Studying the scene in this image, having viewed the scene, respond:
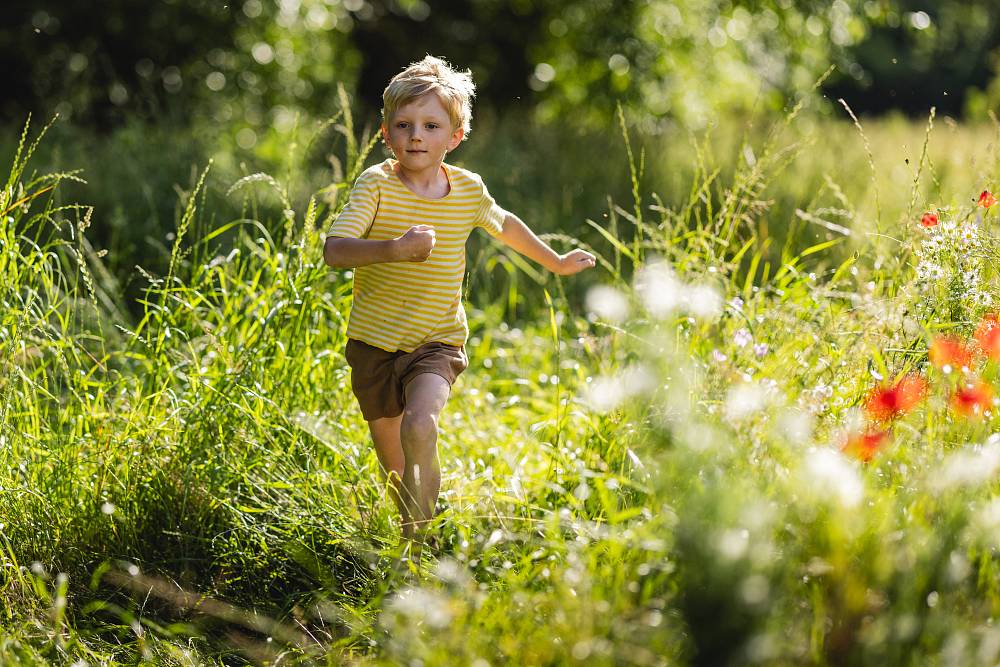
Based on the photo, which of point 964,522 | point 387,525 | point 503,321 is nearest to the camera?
point 964,522

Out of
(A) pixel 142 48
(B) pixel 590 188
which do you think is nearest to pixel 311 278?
(B) pixel 590 188

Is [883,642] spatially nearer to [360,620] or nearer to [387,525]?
[360,620]

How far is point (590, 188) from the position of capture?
21.9 feet

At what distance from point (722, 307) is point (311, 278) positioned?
1.32 metres

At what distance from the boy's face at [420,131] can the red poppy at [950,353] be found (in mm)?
1366

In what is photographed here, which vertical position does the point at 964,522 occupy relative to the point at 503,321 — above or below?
above

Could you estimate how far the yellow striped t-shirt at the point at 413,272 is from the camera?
2871 millimetres

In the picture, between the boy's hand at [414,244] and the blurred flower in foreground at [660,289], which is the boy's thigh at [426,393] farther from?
the blurred flower in foreground at [660,289]

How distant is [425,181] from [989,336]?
1.54 meters

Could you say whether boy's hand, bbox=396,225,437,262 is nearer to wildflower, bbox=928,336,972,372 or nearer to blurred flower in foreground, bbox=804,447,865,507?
blurred flower in foreground, bbox=804,447,865,507

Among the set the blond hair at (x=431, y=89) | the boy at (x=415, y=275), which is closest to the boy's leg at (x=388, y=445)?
the boy at (x=415, y=275)

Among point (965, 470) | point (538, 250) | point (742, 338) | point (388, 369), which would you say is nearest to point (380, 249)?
point (388, 369)

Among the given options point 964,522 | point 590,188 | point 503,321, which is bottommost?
point 503,321

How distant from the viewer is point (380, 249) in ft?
8.52
